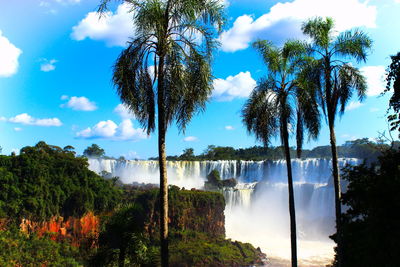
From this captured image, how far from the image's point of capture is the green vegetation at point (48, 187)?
2470 centimetres

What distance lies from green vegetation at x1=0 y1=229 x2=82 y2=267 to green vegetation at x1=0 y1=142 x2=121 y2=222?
1493 mm

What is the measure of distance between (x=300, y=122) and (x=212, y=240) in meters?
26.2

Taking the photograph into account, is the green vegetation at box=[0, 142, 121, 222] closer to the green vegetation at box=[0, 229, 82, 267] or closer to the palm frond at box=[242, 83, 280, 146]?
the green vegetation at box=[0, 229, 82, 267]

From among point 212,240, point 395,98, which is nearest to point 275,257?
point 212,240

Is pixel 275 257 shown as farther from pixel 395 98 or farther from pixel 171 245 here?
pixel 395 98

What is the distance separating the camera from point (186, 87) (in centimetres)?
802

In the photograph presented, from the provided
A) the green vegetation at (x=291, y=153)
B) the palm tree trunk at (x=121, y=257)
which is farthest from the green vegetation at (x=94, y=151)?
the palm tree trunk at (x=121, y=257)

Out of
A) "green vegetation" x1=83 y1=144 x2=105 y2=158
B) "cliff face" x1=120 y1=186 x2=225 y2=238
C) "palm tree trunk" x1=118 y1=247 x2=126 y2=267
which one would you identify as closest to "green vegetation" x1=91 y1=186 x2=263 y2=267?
"cliff face" x1=120 y1=186 x2=225 y2=238

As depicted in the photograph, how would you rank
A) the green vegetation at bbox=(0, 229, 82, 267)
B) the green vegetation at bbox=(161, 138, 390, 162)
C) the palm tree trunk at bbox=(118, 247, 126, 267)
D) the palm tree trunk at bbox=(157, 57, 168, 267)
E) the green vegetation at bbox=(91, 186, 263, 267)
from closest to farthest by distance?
1. the palm tree trunk at bbox=(157, 57, 168, 267)
2. the palm tree trunk at bbox=(118, 247, 126, 267)
3. the green vegetation at bbox=(0, 229, 82, 267)
4. the green vegetation at bbox=(91, 186, 263, 267)
5. the green vegetation at bbox=(161, 138, 390, 162)

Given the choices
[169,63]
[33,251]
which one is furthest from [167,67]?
[33,251]

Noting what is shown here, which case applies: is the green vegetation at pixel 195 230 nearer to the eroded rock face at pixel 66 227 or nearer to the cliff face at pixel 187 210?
the cliff face at pixel 187 210

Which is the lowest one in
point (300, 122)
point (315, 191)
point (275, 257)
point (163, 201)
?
point (275, 257)

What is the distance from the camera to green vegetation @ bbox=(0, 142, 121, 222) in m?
Result: 24.7

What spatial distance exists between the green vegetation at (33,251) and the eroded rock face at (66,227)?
61 centimetres
